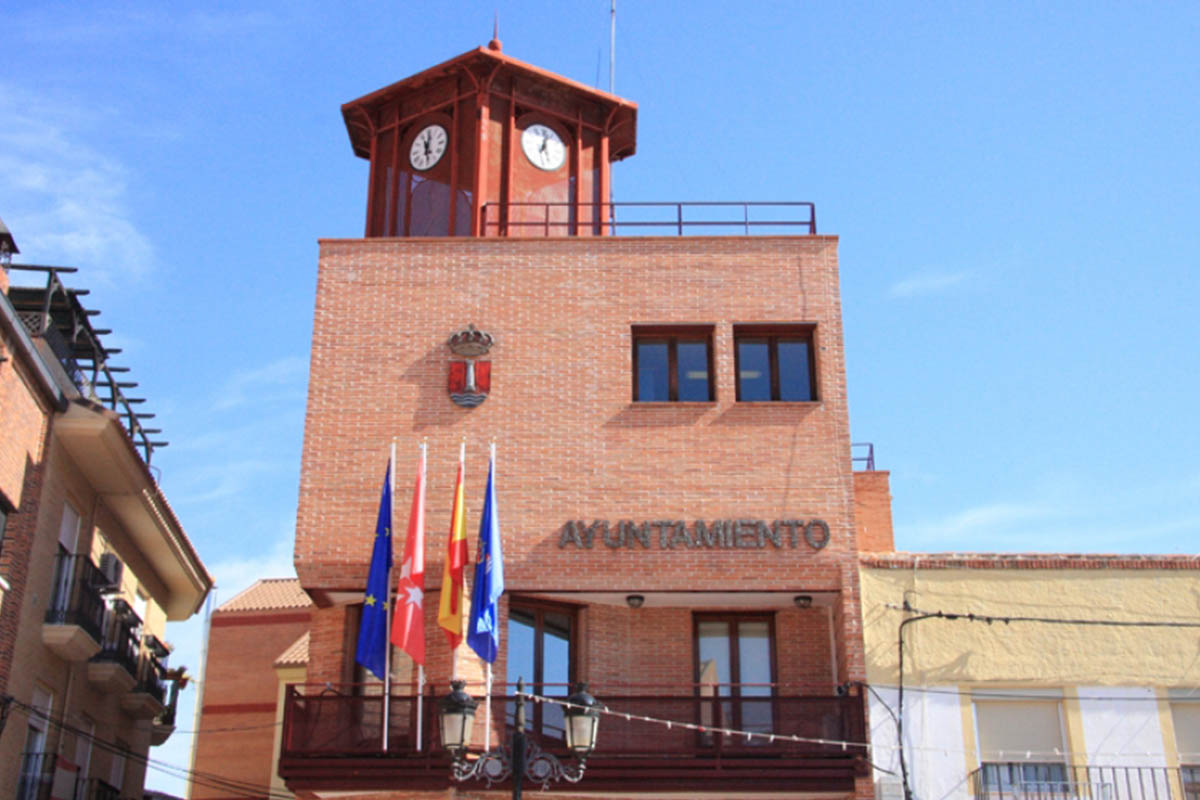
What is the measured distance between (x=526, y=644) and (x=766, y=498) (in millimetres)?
3961

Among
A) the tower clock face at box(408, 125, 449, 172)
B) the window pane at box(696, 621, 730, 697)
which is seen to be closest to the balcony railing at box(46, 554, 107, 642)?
the tower clock face at box(408, 125, 449, 172)

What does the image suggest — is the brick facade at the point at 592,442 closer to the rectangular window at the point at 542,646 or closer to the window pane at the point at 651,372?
the rectangular window at the point at 542,646

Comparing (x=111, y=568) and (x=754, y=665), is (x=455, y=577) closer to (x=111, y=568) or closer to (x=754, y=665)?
(x=754, y=665)

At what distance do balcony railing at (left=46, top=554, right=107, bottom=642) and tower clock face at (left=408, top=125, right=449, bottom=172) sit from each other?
8637 millimetres

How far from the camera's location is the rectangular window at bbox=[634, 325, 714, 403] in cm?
2242

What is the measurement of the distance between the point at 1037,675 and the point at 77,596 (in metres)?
14.3

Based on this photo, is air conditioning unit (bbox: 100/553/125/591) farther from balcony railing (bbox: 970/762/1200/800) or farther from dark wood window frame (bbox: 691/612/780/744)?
balcony railing (bbox: 970/762/1200/800)

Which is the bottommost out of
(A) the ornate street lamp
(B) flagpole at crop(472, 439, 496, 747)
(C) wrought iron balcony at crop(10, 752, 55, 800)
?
(A) the ornate street lamp

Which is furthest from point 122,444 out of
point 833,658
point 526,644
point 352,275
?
point 833,658

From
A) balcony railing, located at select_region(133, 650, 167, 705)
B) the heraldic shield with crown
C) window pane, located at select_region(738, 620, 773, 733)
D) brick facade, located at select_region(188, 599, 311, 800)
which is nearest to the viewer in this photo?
window pane, located at select_region(738, 620, 773, 733)

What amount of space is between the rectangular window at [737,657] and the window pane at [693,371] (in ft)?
10.6

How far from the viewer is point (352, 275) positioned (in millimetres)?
22953

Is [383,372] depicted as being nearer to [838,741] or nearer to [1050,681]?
[838,741]

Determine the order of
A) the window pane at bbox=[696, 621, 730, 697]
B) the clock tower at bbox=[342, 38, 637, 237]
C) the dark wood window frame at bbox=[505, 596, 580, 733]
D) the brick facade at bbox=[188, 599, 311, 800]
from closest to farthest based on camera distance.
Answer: the dark wood window frame at bbox=[505, 596, 580, 733]
the window pane at bbox=[696, 621, 730, 697]
the clock tower at bbox=[342, 38, 637, 237]
the brick facade at bbox=[188, 599, 311, 800]
